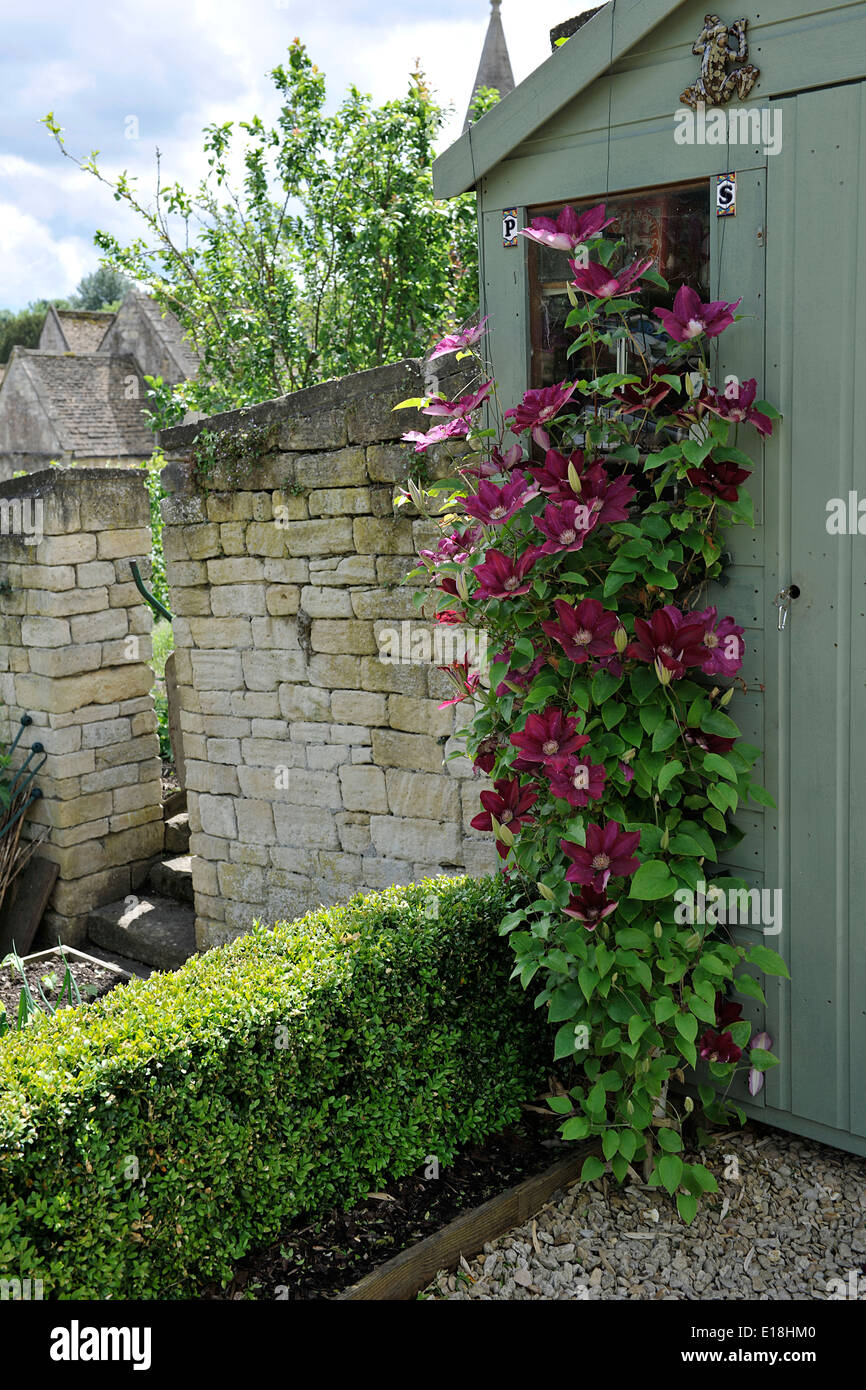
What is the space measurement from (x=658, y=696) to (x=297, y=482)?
238cm

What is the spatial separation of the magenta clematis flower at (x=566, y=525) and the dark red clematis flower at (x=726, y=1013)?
53.8 inches

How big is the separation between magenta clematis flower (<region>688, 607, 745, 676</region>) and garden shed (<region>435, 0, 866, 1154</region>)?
0.23 m

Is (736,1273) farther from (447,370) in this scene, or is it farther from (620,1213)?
(447,370)

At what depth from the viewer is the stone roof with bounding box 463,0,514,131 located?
12430 mm

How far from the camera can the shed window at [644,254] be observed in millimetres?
3051

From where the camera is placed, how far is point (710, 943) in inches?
121

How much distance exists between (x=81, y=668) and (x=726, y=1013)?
4.67 metres

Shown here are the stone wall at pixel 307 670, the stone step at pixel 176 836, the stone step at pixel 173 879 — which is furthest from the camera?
the stone step at pixel 176 836

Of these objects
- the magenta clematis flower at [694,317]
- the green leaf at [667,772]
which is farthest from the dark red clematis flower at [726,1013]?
the magenta clematis flower at [694,317]

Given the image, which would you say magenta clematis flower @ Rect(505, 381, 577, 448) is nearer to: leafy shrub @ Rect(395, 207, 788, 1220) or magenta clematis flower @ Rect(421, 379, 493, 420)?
leafy shrub @ Rect(395, 207, 788, 1220)

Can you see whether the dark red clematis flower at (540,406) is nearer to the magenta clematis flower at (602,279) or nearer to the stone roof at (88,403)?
the magenta clematis flower at (602,279)

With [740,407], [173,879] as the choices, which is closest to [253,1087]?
[740,407]

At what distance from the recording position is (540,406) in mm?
2992

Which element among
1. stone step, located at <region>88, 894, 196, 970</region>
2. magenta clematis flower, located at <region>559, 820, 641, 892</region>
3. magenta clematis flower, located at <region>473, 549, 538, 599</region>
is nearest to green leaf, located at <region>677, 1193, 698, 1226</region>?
magenta clematis flower, located at <region>559, 820, 641, 892</region>
